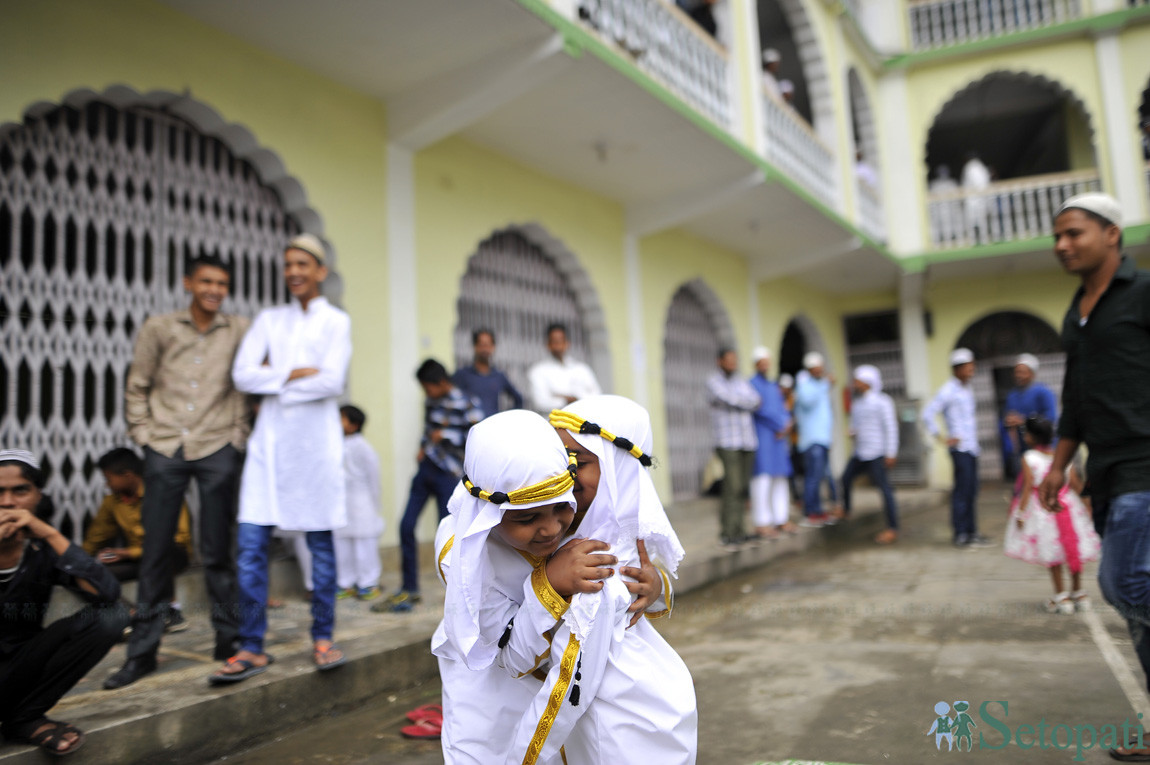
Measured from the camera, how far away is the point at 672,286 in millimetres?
9516

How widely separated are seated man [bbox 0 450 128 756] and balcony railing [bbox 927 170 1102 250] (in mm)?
12982

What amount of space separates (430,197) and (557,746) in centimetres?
518

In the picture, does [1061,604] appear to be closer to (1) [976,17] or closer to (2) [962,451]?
(2) [962,451]

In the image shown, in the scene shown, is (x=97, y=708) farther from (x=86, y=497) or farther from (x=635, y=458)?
(x=635, y=458)

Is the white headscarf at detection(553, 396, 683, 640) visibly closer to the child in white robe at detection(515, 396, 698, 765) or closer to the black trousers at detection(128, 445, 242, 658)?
A: the child in white robe at detection(515, 396, 698, 765)

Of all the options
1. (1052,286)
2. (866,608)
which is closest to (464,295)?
(866,608)

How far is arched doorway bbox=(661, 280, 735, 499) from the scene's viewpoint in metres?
9.65

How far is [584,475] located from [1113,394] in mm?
1725

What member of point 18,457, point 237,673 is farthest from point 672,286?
point 18,457

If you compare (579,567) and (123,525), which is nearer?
(579,567)

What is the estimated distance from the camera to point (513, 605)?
69.9 inches

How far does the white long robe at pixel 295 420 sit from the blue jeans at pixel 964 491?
17.8 ft

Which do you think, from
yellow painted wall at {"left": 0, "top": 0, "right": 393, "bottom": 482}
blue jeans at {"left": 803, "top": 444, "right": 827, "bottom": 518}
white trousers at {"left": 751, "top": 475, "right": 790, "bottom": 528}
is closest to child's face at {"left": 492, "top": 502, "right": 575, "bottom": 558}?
yellow painted wall at {"left": 0, "top": 0, "right": 393, "bottom": 482}

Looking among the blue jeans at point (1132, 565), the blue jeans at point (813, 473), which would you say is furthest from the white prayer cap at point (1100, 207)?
the blue jeans at point (813, 473)
